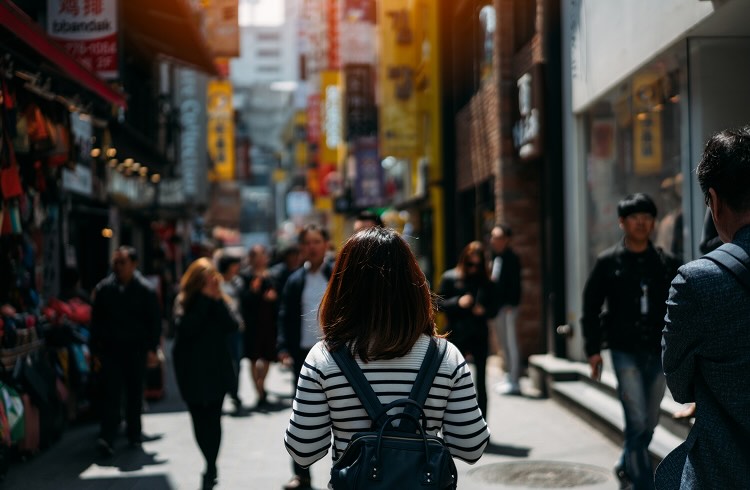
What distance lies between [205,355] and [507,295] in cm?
548

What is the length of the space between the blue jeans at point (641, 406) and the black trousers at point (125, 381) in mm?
4904

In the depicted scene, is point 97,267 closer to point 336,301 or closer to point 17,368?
point 17,368

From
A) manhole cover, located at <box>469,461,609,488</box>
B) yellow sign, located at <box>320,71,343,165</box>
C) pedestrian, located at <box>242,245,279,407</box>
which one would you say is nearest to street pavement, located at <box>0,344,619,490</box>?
manhole cover, located at <box>469,461,609,488</box>

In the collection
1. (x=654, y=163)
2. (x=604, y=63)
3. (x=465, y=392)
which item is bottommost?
(x=465, y=392)

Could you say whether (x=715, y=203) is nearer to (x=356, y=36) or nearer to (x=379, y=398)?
(x=379, y=398)

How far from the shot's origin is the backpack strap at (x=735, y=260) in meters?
2.85

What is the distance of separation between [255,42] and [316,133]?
11548 centimetres

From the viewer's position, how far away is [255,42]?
548ft

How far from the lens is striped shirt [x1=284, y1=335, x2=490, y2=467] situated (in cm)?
329

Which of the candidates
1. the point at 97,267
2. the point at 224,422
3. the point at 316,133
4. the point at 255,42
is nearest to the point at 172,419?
the point at 224,422

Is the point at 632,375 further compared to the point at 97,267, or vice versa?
the point at 97,267

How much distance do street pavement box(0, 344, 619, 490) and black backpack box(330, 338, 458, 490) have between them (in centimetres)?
452

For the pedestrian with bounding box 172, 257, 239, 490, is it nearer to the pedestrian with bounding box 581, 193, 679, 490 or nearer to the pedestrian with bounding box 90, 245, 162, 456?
the pedestrian with bounding box 90, 245, 162, 456

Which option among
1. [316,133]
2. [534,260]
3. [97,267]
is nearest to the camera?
[534,260]
